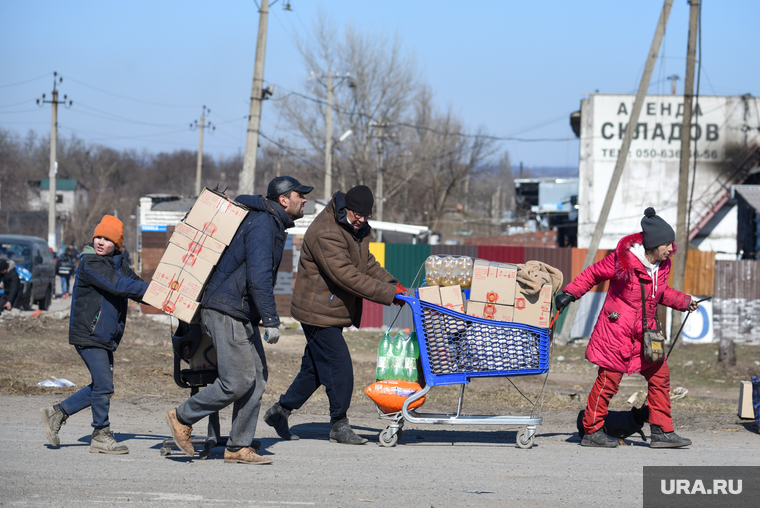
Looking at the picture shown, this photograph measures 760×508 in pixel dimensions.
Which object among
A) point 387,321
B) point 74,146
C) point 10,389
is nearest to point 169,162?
point 74,146

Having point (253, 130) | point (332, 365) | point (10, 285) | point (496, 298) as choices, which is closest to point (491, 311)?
point (496, 298)

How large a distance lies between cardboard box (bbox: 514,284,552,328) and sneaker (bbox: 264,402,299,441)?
6.87 feet

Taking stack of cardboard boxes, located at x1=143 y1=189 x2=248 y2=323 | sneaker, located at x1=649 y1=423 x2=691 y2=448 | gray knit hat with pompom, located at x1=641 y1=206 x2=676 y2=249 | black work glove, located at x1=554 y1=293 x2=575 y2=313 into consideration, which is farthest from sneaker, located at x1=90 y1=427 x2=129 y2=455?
gray knit hat with pompom, located at x1=641 y1=206 x2=676 y2=249

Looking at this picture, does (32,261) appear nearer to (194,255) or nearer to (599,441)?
(194,255)

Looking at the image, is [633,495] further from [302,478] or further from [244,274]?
[244,274]

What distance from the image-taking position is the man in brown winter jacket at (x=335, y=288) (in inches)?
224

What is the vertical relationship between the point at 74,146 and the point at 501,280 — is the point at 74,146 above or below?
above

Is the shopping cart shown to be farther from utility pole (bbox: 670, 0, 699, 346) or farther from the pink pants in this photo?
utility pole (bbox: 670, 0, 699, 346)

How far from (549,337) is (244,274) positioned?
8.33 ft

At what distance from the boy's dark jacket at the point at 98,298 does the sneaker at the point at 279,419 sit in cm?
142

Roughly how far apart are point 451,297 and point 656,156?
31.7 meters

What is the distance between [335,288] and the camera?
588cm

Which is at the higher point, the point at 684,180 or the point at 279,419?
the point at 684,180

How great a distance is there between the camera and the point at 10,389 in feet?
26.9
